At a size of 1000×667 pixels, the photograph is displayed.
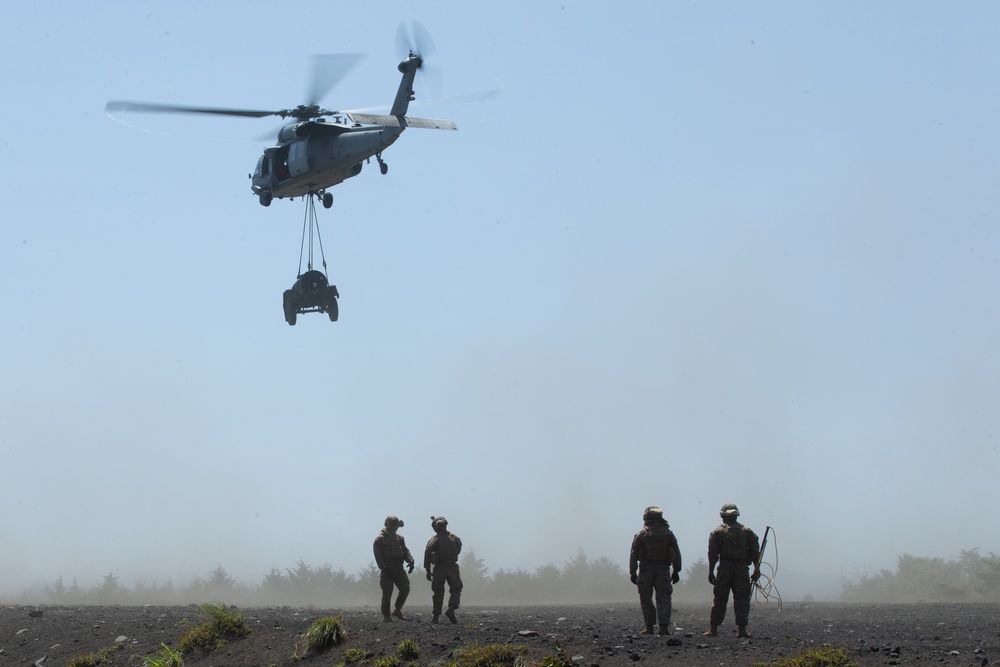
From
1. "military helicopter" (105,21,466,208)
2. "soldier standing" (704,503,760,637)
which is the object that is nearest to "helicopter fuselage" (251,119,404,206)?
"military helicopter" (105,21,466,208)

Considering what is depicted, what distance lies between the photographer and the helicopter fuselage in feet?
92.1

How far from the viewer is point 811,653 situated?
12.0 m

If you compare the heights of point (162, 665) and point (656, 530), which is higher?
point (656, 530)

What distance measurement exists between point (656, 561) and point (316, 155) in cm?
1704

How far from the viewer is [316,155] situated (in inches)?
1130

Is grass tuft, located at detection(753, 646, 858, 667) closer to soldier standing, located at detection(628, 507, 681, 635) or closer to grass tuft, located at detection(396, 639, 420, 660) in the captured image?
soldier standing, located at detection(628, 507, 681, 635)

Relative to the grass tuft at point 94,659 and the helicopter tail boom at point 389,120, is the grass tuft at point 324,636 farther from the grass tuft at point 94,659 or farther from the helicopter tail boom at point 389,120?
the helicopter tail boom at point 389,120

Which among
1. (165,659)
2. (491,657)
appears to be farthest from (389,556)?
(491,657)

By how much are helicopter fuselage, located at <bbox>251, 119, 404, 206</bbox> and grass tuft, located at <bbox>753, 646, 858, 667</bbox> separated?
18888 mm

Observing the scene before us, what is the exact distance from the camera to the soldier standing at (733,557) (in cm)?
1470

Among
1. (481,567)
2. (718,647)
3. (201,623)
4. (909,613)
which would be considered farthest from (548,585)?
(718,647)

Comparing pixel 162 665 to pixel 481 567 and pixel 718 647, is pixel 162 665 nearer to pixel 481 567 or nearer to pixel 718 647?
pixel 718 647

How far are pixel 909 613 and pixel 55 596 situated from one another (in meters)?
28.3

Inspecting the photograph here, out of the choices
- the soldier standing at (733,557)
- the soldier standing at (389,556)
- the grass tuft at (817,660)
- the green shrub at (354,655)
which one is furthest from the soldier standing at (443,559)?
the grass tuft at (817,660)
